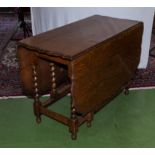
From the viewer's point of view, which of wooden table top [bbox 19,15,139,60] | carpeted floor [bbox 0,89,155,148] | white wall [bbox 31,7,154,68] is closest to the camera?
wooden table top [bbox 19,15,139,60]

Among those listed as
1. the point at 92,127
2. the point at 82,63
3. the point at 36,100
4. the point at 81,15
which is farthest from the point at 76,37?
the point at 81,15

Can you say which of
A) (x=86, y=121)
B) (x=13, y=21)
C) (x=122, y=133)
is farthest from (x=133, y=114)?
(x=13, y=21)

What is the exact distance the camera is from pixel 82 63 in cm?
193

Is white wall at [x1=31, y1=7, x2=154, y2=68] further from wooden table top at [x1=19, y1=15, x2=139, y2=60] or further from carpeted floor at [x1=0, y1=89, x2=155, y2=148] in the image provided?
carpeted floor at [x1=0, y1=89, x2=155, y2=148]

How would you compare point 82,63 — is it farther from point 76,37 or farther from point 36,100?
point 36,100

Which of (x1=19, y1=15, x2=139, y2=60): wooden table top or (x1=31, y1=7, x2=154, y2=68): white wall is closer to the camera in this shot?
(x1=19, y1=15, x2=139, y2=60): wooden table top

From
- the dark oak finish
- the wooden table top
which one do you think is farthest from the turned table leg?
the wooden table top

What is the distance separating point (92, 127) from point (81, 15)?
49.8 inches

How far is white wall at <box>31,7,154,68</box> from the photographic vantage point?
3.04 m

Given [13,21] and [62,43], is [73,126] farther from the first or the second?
[13,21]

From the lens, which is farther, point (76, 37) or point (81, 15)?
point (81, 15)

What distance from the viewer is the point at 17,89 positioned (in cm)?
291

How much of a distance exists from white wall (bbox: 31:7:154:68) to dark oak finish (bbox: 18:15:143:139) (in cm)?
43

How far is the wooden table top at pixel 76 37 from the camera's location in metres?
1.96
